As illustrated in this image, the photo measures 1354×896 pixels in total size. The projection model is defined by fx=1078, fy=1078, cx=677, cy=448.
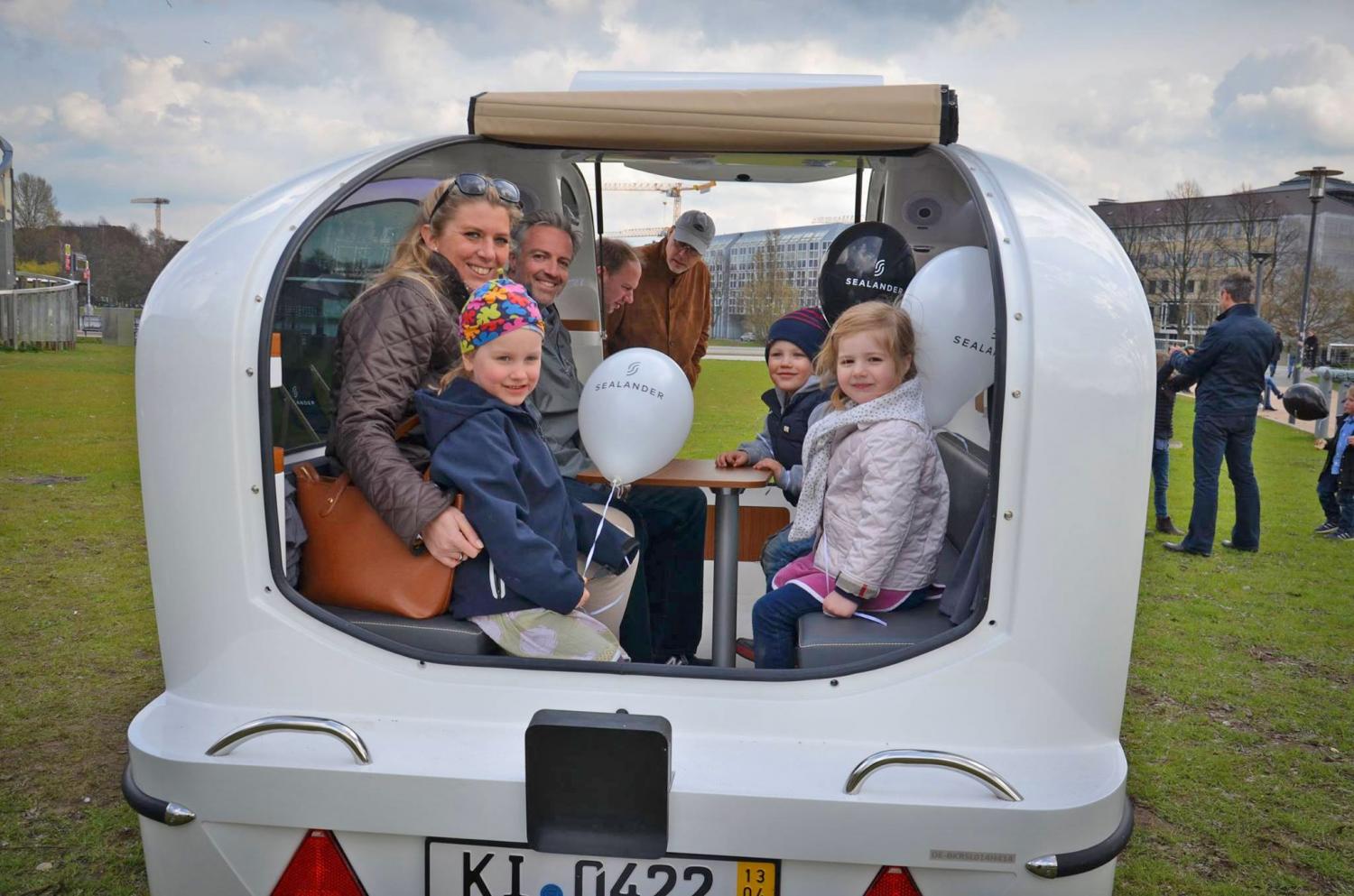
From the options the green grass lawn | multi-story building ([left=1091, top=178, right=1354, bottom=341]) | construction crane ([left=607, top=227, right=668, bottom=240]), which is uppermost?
multi-story building ([left=1091, top=178, right=1354, bottom=341])

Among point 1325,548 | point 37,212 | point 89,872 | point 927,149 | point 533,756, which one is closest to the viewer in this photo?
point 533,756

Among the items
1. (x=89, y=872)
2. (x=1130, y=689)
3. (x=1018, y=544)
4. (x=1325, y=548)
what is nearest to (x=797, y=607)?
(x=1018, y=544)

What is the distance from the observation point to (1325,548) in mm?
8578

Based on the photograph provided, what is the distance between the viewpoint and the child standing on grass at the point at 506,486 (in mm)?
2350

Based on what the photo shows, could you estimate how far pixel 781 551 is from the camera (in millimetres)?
3520

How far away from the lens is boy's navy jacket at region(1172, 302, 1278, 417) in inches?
300

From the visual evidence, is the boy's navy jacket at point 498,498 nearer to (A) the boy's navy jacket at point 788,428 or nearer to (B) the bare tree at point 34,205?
(A) the boy's navy jacket at point 788,428

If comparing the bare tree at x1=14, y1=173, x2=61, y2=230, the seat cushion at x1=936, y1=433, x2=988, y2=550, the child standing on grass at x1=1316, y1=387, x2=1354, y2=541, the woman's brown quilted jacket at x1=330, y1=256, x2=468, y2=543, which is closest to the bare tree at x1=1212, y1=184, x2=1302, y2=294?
the child standing on grass at x1=1316, y1=387, x2=1354, y2=541

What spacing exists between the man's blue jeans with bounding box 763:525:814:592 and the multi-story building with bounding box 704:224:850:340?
113 cm

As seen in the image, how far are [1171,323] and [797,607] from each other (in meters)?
40.2

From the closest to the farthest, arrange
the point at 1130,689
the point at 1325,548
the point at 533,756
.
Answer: the point at 533,756 → the point at 1130,689 → the point at 1325,548

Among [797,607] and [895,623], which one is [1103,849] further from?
[797,607]

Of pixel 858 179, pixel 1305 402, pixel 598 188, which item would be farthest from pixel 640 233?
pixel 1305 402

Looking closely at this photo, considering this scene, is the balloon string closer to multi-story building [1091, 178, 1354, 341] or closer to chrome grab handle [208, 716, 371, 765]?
chrome grab handle [208, 716, 371, 765]
